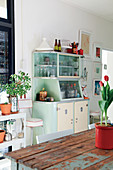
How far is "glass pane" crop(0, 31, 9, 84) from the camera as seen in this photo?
12.7 ft

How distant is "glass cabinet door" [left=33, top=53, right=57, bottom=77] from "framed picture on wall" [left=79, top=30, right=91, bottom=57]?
1.42m

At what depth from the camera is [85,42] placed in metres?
5.52

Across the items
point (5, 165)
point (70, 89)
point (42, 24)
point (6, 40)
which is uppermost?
point (42, 24)

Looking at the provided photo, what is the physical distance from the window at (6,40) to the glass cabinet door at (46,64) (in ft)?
1.64

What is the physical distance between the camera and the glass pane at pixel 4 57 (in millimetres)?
3879

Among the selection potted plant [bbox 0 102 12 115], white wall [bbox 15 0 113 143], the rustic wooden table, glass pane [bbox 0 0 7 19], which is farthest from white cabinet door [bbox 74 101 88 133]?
the rustic wooden table

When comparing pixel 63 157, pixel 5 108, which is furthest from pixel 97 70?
pixel 63 157

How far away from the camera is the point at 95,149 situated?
5.53ft

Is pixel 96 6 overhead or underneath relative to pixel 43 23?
overhead

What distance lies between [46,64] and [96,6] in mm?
2099

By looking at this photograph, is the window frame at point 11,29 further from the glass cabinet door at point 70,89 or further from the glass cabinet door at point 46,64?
the glass cabinet door at point 70,89

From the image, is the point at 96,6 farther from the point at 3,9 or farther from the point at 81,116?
the point at 81,116

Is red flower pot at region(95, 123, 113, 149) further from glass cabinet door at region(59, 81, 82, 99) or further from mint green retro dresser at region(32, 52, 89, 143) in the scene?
glass cabinet door at region(59, 81, 82, 99)

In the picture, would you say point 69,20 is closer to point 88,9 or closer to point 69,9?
point 69,9
